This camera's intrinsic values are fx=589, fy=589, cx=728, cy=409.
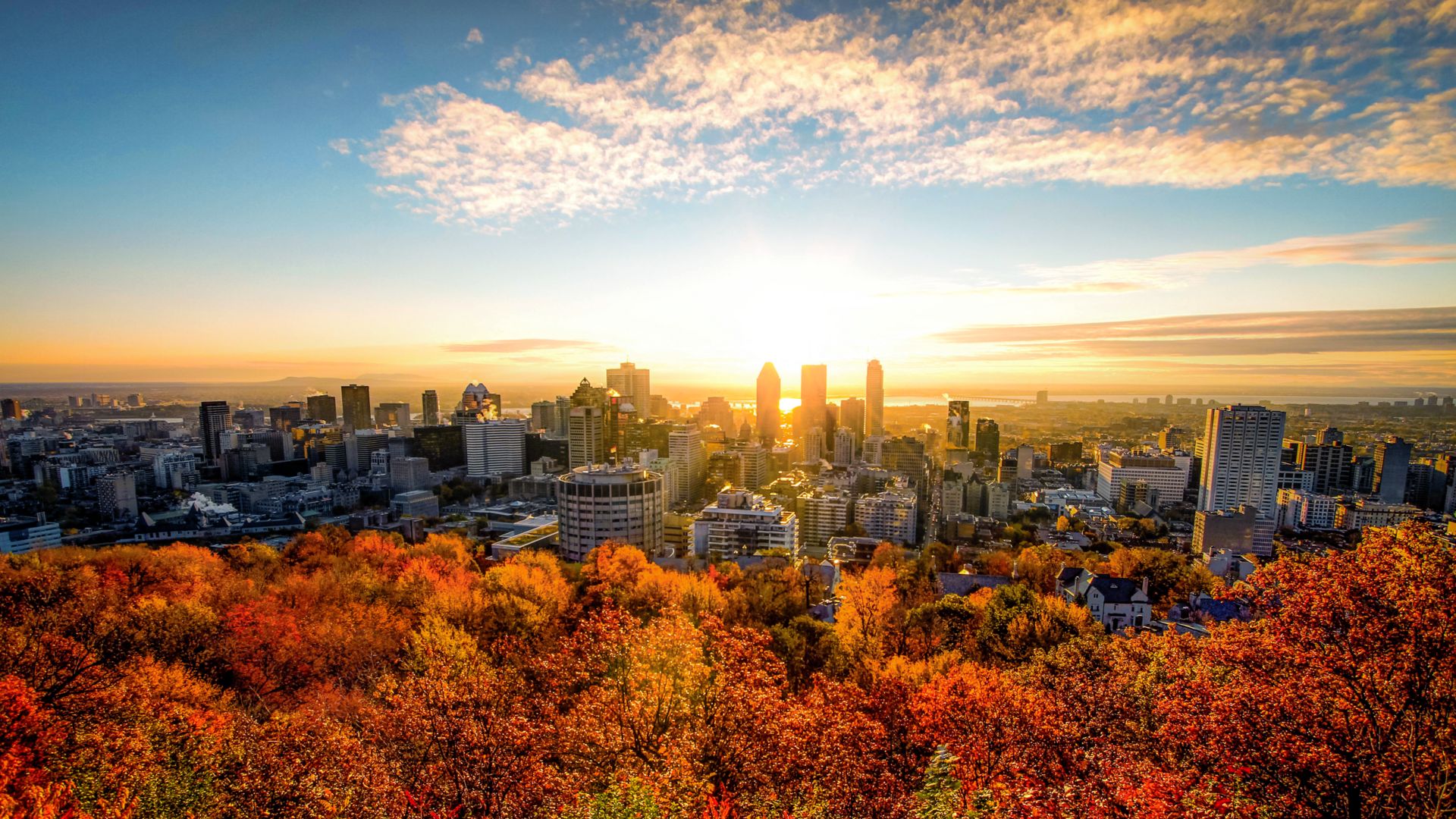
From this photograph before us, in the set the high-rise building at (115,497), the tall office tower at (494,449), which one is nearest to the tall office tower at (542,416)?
the tall office tower at (494,449)

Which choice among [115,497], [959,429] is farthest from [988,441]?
[115,497]

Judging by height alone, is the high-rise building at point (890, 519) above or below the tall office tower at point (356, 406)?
below

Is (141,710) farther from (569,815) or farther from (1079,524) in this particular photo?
(1079,524)

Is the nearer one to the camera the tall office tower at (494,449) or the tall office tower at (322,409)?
the tall office tower at (494,449)

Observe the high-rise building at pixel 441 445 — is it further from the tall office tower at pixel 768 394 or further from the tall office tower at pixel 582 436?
the tall office tower at pixel 768 394

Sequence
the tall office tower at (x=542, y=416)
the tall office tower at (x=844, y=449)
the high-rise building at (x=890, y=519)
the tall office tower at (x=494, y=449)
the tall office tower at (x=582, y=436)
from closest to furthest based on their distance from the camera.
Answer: the high-rise building at (x=890, y=519), the tall office tower at (x=582, y=436), the tall office tower at (x=494, y=449), the tall office tower at (x=844, y=449), the tall office tower at (x=542, y=416)

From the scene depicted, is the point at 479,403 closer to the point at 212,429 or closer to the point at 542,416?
the point at 542,416

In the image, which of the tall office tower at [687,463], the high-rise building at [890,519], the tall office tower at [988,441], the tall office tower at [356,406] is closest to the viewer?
the high-rise building at [890,519]

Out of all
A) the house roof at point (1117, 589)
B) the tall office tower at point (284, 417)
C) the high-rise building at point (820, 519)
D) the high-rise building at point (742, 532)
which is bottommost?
the high-rise building at point (820, 519)
